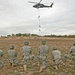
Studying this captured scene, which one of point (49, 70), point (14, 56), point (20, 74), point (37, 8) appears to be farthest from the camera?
point (37, 8)

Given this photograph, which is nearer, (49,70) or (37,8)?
(49,70)

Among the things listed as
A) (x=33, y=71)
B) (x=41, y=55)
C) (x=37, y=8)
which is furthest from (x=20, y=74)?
(x=37, y=8)

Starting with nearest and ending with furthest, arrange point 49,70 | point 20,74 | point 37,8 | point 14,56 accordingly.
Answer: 1. point 20,74
2. point 49,70
3. point 14,56
4. point 37,8

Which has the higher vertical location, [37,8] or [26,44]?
[37,8]

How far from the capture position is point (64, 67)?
20.6m

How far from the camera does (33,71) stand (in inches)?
741

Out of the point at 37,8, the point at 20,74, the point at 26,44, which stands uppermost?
the point at 37,8

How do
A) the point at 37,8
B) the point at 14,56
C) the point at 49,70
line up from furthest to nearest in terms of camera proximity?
the point at 37,8 < the point at 14,56 < the point at 49,70

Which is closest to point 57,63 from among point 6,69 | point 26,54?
point 26,54

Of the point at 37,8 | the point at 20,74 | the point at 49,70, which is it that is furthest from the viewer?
the point at 37,8

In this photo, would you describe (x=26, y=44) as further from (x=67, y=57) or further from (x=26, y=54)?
(x=67, y=57)

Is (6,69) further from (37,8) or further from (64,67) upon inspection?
(37,8)

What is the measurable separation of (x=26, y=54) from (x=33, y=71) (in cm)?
158

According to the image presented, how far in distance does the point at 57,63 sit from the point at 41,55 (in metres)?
1.30
